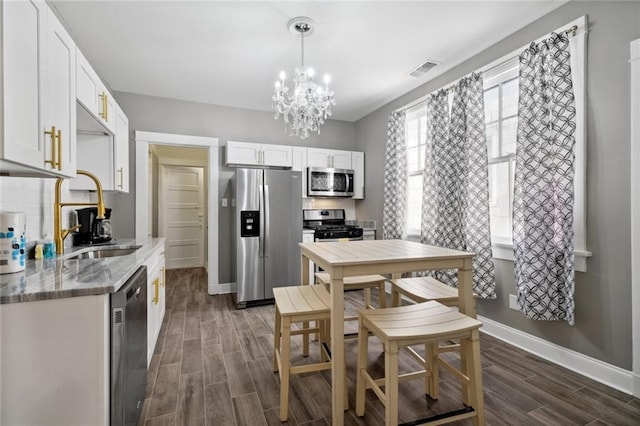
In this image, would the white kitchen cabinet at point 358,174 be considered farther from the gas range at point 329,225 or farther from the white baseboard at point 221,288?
the white baseboard at point 221,288

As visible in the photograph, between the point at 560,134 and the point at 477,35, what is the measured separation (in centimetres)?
121

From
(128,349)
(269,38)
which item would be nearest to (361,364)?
(128,349)

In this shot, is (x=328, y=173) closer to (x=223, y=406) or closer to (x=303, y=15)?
(x=303, y=15)

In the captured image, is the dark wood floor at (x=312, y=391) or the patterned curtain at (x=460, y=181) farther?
the patterned curtain at (x=460, y=181)

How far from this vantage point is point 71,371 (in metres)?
1.11

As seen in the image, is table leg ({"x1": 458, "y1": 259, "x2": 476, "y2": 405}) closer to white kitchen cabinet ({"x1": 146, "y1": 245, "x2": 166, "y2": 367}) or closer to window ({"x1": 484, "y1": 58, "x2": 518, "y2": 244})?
window ({"x1": 484, "y1": 58, "x2": 518, "y2": 244})

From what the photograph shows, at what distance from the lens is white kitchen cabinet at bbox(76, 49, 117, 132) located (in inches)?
73.2

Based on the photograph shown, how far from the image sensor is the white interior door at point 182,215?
226 inches

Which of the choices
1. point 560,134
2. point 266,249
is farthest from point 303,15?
point 266,249

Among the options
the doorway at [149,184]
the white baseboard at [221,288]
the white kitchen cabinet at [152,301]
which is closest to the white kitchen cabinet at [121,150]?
the doorway at [149,184]

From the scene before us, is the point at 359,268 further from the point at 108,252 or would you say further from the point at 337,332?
the point at 108,252

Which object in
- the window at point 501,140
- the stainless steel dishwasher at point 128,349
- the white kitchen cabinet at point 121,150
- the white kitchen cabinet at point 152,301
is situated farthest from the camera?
the white kitchen cabinet at point 121,150

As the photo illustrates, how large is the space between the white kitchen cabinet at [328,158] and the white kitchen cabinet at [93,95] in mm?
2495

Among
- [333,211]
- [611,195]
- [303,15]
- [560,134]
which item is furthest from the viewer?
[333,211]
